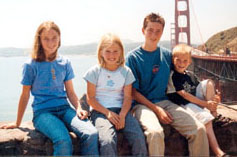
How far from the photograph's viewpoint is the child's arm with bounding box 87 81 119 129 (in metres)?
1.96

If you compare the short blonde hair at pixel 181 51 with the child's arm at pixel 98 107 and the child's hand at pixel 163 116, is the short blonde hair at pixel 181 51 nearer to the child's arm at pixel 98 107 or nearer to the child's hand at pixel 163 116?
the child's hand at pixel 163 116

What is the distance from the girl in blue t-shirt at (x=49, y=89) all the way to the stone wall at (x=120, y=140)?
2.8 inches

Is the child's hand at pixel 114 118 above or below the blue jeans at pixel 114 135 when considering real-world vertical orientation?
above

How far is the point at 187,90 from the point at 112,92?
0.65 metres

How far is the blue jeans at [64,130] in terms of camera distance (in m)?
1.77

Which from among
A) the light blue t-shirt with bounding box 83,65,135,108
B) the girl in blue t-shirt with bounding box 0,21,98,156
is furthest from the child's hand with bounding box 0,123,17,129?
the light blue t-shirt with bounding box 83,65,135,108

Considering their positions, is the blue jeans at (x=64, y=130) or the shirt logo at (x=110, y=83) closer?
the blue jeans at (x=64, y=130)

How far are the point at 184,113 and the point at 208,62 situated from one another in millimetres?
21631

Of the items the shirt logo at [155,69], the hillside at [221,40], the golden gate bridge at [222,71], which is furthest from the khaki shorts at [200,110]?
the hillside at [221,40]

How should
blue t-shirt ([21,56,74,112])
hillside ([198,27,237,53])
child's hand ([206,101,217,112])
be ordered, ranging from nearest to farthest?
blue t-shirt ([21,56,74,112]) < child's hand ([206,101,217,112]) < hillside ([198,27,237,53])

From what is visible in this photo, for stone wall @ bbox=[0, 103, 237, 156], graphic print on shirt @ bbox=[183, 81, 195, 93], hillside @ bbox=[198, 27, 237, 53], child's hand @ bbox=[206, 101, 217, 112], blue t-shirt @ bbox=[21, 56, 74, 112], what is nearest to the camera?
stone wall @ bbox=[0, 103, 237, 156]

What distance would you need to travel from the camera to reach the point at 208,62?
22.8 m

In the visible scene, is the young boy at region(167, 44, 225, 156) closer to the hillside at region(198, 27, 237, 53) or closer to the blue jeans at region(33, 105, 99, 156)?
the blue jeans at region(33, 105, 99, 156)

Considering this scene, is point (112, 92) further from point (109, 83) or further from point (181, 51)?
point (181, 51)
